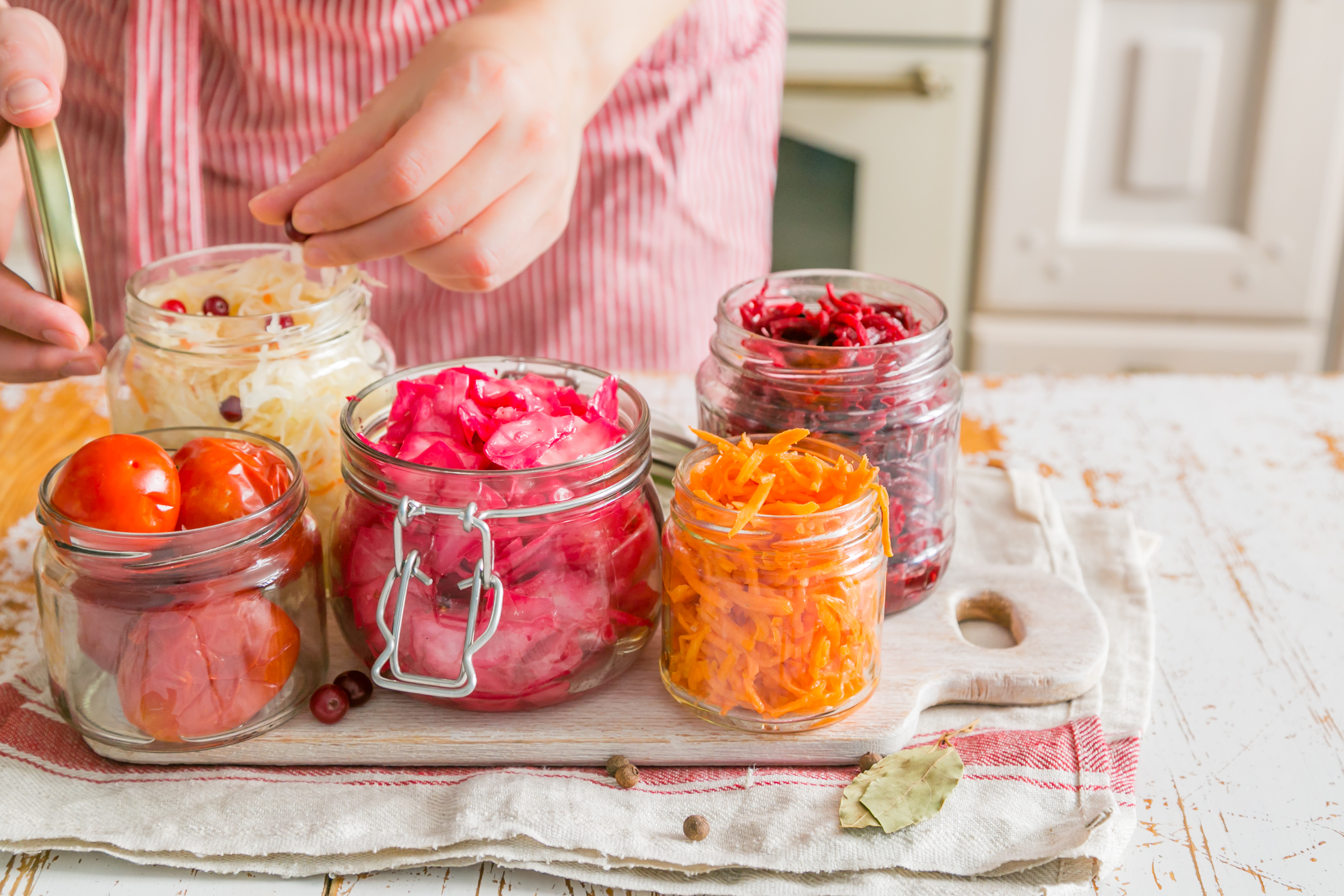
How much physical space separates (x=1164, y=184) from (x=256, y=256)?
6.34 feet

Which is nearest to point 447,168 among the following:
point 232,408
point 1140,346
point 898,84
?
point 232,408

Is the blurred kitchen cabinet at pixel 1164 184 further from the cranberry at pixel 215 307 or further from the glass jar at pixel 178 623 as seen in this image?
the glass jar at pixel 178 623

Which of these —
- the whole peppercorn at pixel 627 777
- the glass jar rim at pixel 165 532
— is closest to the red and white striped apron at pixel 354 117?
the glass jar rim at pixel 165 532

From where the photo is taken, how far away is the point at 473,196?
3.06 feet

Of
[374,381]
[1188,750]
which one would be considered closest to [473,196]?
[374,381]

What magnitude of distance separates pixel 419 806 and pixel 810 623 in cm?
29

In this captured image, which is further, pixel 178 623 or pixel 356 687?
pixel 356 687

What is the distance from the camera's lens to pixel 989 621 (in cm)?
100

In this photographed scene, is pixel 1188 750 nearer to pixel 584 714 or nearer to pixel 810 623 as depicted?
pixel 810 623

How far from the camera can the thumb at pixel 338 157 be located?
916 mm

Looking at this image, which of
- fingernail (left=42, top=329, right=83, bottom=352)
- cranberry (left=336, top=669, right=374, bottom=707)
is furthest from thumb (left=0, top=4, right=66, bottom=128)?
cranberry (left=336, top=669, right=374, bottom=707)

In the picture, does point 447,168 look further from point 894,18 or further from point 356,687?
point 894,18

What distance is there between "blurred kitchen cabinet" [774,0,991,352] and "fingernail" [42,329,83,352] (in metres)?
1.72

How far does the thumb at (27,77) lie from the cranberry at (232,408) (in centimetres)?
24
